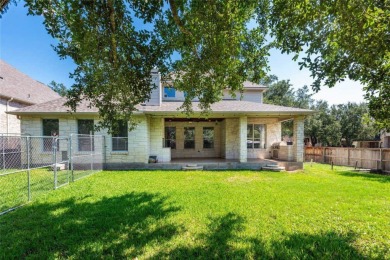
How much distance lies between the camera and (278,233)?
12.5 feet

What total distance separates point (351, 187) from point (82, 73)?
10.2 m

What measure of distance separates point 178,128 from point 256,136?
612cm

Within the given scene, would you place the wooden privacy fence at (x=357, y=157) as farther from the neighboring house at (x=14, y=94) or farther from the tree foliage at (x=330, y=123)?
the neighboring house at (x=14, y=94)

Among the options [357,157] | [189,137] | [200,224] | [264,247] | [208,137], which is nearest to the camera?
[264,247]

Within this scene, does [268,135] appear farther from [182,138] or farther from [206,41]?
[206,41]

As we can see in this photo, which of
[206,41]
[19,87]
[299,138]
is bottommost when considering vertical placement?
[299,138]

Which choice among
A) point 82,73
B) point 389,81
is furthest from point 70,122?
point 389,81

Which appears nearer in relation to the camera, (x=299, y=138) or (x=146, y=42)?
(x=146, y=42)

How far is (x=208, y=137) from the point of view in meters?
16.0

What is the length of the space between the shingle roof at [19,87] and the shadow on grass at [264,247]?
18006 millimetres

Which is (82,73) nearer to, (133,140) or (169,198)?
(169,198)

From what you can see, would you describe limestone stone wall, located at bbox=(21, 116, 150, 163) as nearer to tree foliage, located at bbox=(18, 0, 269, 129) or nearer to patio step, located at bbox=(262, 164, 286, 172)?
tree foliage, located at bbox=(18, 0, 269, 129)

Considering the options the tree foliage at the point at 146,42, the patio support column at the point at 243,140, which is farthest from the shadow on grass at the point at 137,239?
the patio support column at the point at 243,140

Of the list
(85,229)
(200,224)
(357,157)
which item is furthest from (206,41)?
(357,157)
